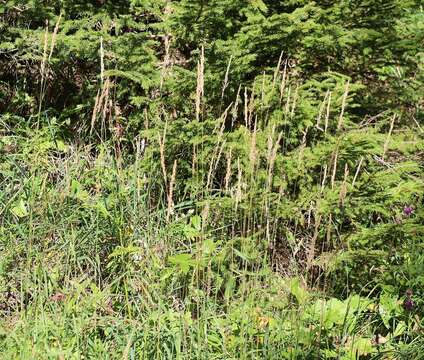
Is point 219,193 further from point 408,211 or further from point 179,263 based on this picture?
point 408,211

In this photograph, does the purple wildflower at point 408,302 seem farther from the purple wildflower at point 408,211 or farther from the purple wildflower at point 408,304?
the purple wildflower at point 408,211

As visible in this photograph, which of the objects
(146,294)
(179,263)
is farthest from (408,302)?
(146,294)

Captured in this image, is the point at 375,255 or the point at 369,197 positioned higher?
the point at 369,197

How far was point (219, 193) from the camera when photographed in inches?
144

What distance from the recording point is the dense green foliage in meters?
2.83

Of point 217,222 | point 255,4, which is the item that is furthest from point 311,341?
point 255,4

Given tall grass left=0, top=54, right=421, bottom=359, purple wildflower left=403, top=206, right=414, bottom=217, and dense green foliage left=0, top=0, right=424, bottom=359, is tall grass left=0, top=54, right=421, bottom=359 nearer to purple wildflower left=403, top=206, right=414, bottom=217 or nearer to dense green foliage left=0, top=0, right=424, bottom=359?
dense green foliage left=0, top=0, right=424, bottom=359

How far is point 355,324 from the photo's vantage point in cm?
304

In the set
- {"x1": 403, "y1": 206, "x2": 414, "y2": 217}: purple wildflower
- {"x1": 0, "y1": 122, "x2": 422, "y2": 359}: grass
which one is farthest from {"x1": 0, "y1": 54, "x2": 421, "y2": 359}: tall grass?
{"x1": 403, "y1": 206, "x2": 414, "y2": 217}: purple wildflower

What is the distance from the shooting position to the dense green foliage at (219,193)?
283 centimetres

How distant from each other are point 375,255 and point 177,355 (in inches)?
53.2

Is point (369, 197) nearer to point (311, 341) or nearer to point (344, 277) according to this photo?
point (344, 277)

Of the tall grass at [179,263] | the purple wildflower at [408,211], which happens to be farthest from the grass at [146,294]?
the purple wildflower at [408,211]

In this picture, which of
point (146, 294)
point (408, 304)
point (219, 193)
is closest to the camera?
point (146, 294)
